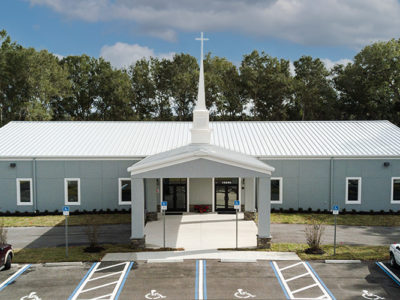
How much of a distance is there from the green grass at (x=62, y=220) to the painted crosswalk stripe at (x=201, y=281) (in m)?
9.66

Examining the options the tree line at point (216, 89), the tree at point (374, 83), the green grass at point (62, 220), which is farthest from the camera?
the tree line at point (216, 89)

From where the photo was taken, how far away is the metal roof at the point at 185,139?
28141 mm

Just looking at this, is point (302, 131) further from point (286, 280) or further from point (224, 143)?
point (286, 280)

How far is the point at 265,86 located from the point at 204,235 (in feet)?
130

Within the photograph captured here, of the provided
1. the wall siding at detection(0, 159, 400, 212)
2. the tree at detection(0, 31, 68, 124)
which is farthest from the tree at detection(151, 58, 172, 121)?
the wall siding at detection(0, 159, 400, 212)

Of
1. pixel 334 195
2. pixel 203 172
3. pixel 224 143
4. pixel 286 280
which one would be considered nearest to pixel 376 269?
pixel 286 280

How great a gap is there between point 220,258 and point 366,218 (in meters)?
13.6

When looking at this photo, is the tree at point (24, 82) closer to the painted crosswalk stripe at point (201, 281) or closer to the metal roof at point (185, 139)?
the metal roof at point (185, 139)

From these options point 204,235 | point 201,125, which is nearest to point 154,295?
point 204,235

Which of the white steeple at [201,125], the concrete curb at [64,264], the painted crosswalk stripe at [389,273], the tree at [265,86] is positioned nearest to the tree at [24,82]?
the tree at [265,86]

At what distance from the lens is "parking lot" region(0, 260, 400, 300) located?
13.8 m

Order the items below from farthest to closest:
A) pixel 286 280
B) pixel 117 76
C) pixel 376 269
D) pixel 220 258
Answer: pixel 117 76
pixel 220 258
pixel 376 269
pixel 286 280

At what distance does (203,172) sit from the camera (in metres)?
18.9

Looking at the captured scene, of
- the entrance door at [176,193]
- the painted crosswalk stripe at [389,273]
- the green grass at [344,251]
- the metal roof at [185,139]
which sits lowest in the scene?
the painted crosswalk stripe at [389,273]
